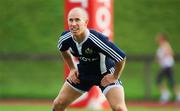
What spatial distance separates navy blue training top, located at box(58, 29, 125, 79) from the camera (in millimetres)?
9664

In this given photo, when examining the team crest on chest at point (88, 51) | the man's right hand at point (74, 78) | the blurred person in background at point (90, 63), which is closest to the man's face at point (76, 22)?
the blurred person in background at point (90, 63)

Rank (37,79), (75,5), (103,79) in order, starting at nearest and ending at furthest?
(103,79) < (75,5) < (37,79)

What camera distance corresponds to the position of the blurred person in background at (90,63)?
9570mm

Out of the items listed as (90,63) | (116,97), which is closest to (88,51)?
(90,63)

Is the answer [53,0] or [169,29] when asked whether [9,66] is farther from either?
[169,29]

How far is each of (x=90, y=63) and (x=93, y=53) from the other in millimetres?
197

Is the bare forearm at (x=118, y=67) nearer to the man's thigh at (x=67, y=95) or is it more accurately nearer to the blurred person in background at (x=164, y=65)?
the man's thigh at (x=67, y=95)

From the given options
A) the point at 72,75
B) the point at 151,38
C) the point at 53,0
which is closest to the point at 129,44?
the point at 151,38

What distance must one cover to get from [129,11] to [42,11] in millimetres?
3696

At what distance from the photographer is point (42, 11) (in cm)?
2881

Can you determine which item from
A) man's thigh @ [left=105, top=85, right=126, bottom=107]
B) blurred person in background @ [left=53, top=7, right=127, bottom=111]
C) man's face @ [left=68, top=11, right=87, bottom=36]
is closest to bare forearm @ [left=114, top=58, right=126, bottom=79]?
blurred person in background @ [left=53, top=7, right=127, bottom=111]

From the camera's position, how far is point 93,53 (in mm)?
9781

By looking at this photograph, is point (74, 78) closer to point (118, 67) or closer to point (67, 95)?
point (67, 95)

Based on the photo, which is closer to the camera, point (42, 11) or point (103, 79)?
point (103, 79)
